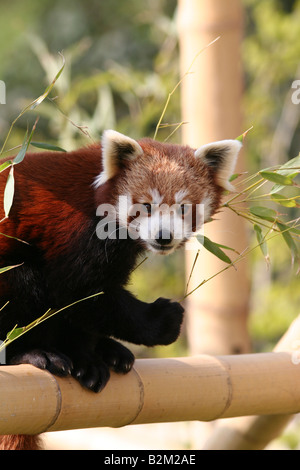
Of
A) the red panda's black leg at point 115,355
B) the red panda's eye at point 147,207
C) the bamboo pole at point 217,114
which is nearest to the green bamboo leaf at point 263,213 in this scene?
the red panda's eye at point 147,207

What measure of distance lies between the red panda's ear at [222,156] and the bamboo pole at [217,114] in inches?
39.9

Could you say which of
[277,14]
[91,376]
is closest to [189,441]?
[91,376]

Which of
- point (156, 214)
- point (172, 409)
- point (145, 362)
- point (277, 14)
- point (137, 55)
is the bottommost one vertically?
point (172, 409)

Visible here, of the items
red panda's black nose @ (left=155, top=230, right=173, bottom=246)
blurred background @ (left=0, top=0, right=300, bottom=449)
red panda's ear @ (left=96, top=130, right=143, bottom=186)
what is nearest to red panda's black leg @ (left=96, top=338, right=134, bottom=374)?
blurred background @ (left=0, top=0, right=300, bottom=449)

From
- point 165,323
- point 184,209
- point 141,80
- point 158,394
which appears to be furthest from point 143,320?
point 141,80

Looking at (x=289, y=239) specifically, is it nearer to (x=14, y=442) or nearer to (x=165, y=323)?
(x=165, y=323)

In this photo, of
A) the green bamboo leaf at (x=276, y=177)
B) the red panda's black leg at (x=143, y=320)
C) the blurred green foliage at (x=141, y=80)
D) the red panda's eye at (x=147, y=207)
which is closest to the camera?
the green bamboo leaf at (x=276, y=177)

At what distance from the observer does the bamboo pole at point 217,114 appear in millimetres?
3133

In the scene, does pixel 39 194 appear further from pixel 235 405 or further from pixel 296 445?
pixel 296 445

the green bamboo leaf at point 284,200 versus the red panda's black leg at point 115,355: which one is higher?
the green bamboo leaf at point 284,200

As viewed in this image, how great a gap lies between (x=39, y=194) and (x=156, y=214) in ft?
1.09

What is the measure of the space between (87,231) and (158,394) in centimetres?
49

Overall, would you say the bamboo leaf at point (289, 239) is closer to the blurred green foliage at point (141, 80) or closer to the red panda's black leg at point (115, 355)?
the red panda's black leg at point (115, 355)

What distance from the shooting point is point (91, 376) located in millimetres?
1850
